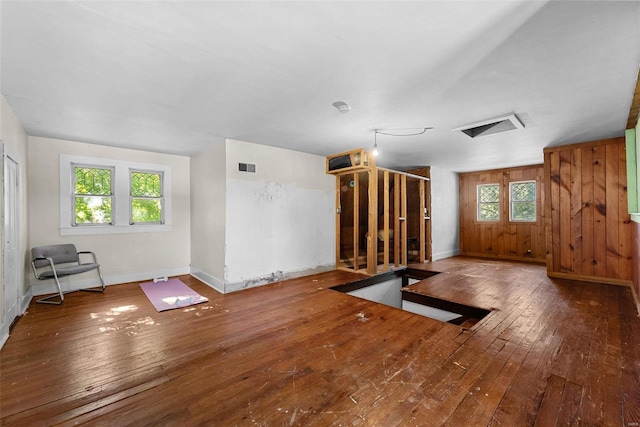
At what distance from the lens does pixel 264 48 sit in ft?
6.14

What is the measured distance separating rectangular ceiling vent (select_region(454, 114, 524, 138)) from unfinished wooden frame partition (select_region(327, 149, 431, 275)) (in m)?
1.50

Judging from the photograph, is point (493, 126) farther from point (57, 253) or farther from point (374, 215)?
point (57, 253)

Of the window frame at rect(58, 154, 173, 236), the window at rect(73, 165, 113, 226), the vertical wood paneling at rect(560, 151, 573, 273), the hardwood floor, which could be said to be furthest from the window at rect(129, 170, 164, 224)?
the vertical wood paneling at rect(560, 151, 573, 273)

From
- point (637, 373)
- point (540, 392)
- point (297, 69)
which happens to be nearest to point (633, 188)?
point (637, 373)

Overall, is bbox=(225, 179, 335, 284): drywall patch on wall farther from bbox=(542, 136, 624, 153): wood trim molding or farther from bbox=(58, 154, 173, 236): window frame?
bbox=(542, 136, 624, 153): wood trim molding

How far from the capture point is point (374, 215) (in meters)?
5.04

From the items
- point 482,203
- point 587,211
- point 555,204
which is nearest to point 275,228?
point 555,204

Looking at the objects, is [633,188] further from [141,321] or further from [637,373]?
[141,321]

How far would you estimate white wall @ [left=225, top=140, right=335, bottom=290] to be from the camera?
13.7ft

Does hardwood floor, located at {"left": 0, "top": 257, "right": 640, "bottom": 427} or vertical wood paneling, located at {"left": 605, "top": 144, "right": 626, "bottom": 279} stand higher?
vertical wood paneling, located at {"left": 605, "top": 144, "right": 626, "bottom": 279}

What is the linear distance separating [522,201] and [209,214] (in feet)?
23.8

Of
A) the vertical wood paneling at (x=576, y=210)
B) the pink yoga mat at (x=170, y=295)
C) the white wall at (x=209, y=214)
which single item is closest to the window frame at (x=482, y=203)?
the vertical wood paneling at (x=576, y=210)

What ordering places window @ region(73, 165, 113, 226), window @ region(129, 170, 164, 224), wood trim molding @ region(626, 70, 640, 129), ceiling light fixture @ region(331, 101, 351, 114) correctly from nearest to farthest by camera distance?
wood trim molding @ region(626, 70, 640, 129)
ceiling light fixture @ region(331, 101, 351, 114)
window @ region(73, 165, 113, 226)
window @ region(129, 170, 164, 224)

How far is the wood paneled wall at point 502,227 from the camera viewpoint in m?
6.53
